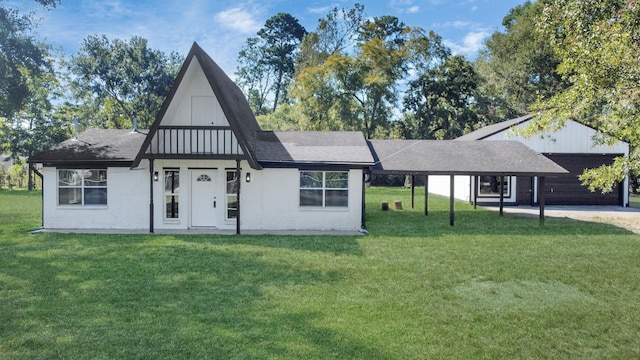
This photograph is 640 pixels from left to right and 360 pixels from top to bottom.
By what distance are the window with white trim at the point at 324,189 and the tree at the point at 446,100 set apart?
2628 cm

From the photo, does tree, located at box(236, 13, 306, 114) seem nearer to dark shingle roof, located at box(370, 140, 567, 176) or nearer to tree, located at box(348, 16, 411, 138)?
tree, located at box(348, 16, 411, 138)

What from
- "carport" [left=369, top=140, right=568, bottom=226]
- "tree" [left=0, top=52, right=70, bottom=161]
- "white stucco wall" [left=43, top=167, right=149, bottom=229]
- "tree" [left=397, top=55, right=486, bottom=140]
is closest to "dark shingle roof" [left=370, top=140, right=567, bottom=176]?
"carport" [left=369, top=140, right=568, bottom=226]

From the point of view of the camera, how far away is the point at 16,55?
78.0 ft

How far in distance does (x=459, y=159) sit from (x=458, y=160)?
0.55ft

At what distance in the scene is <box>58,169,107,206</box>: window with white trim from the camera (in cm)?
1351

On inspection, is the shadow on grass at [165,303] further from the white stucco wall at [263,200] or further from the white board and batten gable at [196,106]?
the white board and batten gable at [196,106]

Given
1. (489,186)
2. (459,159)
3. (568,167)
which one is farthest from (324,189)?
(568,167)

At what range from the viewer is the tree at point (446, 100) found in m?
35.9

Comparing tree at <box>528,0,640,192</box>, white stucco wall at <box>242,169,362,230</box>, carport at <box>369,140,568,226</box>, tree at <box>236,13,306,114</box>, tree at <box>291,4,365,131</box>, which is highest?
tree at <box>236,13,306,114</box>

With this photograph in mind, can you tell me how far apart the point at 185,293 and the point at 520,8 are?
49.7 m

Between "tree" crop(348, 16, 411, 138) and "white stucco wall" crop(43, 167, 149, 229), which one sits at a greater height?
"tree" crop(348, 16, 411, 138)

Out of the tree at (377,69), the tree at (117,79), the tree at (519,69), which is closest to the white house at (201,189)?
the tree at (377,69)

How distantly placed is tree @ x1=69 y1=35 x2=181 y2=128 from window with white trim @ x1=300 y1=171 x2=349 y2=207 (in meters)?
30.6

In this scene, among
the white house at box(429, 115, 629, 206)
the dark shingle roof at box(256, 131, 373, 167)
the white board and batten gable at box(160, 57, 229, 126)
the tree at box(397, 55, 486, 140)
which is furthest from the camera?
the tree at box(397, 55, 486, 140)
